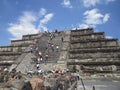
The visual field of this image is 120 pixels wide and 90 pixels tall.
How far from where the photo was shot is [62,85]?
10.2 metres

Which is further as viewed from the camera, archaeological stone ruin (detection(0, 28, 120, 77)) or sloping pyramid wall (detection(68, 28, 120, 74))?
archaeological stone ruin (detection(0, 28, 120, 77))

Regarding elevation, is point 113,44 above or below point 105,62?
above

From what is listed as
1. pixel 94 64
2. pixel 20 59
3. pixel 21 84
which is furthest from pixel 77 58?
pixel 21 84

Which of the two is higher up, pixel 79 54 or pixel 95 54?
pixel 79 54

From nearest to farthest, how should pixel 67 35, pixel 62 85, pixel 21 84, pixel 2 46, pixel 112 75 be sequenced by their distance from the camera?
pixel 21 84 < pixel 62 85 < pixel 112 75 < pixel 67 35 < pixel 2 46

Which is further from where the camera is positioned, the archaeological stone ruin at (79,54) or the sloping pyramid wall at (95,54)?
the archaeological stone ruin at (79,54)

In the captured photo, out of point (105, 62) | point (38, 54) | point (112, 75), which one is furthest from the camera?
point (38, 54)

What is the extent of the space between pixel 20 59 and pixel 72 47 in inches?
282

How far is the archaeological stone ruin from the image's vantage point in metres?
23.0

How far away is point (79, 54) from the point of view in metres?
25.7

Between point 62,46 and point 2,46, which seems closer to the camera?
point 62,46

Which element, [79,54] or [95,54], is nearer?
[95,54]

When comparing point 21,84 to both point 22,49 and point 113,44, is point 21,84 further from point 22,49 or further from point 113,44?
point 22,49

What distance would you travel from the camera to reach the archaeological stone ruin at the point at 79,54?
23.0 m
